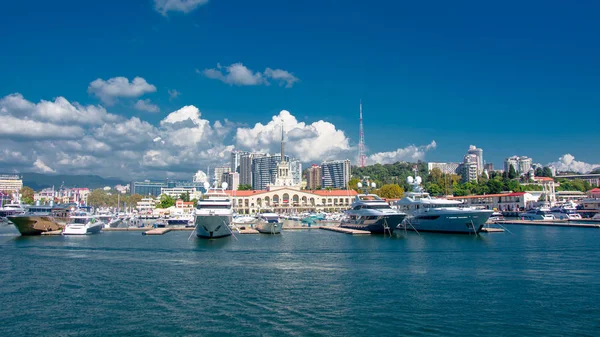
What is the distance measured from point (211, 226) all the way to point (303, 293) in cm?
3013

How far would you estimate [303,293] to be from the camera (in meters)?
22.5

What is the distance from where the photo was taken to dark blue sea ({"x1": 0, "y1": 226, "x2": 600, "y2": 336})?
17.4 meters

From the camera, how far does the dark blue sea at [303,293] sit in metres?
17.4

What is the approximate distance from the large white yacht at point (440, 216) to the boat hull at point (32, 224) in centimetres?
4814

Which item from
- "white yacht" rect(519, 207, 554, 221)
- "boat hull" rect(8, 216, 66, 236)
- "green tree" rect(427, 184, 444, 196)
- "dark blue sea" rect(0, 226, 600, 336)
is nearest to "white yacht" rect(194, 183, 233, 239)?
"dark blue sea" rect(0, 226, 600, 336)

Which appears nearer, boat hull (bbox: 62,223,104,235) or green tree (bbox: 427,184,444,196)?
boat hull (bbox: 62,223,104,235)

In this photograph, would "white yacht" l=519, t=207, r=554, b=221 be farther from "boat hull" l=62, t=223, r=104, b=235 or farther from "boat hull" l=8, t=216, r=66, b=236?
"boat hull" l=8, t=216, r=66, b=236

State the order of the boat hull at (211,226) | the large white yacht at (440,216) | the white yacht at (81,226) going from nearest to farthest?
the boat hull at (211,226), the large white yacht at (440,216), the white yacht at (81,226)

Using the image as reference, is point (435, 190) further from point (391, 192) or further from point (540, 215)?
point (540, 215)

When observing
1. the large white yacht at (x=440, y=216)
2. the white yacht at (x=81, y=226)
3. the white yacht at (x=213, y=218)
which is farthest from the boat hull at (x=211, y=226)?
the large white yacht at (x=440, y=216)

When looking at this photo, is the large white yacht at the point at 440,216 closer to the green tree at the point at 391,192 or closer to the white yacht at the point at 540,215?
the white yacht at the point at 540,215

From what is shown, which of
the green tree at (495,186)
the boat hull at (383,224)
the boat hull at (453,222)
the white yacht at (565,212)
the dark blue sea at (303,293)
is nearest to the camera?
the dark blue sea at (303,293)

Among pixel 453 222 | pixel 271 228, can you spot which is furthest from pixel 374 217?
pixel 271 228

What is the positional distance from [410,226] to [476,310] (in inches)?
1767
